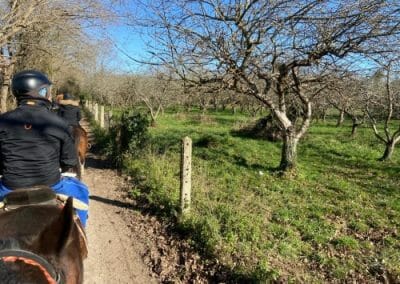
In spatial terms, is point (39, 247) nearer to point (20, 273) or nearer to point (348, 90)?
point (20, 273)

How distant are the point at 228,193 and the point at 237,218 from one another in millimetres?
1896

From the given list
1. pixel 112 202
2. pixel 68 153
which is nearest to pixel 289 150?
pixel 112 202

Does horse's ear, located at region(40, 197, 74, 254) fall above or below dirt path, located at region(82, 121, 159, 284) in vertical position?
above

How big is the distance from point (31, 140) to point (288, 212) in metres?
5.24

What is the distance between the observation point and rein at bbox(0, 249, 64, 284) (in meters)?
1.81

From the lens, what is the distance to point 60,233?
219 cm

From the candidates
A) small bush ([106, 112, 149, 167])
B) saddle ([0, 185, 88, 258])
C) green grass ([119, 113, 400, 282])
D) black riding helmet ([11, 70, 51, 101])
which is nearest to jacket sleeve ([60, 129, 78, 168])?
black riding helmet ([11, 70, 51, 101])

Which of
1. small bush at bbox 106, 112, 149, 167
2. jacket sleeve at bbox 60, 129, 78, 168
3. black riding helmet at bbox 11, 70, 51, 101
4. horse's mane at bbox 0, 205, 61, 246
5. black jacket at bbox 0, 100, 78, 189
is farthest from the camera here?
small bush at bbox 106, 112, 149, 167

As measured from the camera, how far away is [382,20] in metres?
6.66

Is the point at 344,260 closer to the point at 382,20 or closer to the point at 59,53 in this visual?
the point at 382,20

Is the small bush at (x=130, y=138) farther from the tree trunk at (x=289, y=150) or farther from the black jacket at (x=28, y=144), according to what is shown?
the black jacket at (x=28, y=144)

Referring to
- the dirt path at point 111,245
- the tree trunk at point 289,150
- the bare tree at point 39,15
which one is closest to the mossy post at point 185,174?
the dirt path at point 111,245

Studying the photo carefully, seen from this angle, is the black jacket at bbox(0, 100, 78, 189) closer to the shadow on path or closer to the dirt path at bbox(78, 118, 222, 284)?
the dirt path at bbox(78, 118, 222, 284)

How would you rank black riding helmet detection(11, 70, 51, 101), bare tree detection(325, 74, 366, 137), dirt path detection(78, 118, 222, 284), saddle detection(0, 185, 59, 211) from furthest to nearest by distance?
1. bare tree detection(325, 74, 366, 137)
2. dirt path detection(78, 118, 222, 284)
3. black riding helmet detection(11, 70, 51, 101)
4. saddle detection(0, 185, 59, 211)
